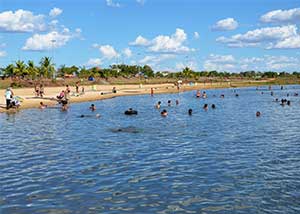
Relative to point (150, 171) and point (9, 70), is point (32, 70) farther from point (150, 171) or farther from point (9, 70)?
point (150, 171)

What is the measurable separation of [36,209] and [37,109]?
37.2 meters

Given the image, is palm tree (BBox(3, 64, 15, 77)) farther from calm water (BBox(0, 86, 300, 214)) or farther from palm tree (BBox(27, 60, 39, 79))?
calm water (BBox(0, 86, 300, 214))

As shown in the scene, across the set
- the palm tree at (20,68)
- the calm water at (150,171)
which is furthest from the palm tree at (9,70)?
the calm water at (150,171)

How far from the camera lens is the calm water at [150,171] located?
1196cm

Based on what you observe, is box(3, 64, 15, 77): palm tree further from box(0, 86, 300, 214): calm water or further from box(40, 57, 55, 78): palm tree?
box(0, 86, 300, 214): calm water

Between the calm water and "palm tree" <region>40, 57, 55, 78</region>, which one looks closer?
the calm water

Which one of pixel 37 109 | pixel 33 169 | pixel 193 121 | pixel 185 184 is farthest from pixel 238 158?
pixel 37 109

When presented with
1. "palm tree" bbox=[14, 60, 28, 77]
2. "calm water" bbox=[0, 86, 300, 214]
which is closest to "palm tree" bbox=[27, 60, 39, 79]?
"palm tree" bbox=[14, 60, 28, 77]

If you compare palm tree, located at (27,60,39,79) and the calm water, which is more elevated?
palm tree, located at (27,60,39,79)

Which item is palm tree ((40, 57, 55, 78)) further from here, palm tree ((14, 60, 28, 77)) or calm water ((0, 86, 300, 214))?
calm water ((0, 86, 300, 214))

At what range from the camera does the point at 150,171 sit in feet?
53.0

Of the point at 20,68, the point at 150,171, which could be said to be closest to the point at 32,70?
the point at 20,68

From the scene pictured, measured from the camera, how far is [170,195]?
1285cm

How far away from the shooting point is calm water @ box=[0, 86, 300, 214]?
11961 millimetres
